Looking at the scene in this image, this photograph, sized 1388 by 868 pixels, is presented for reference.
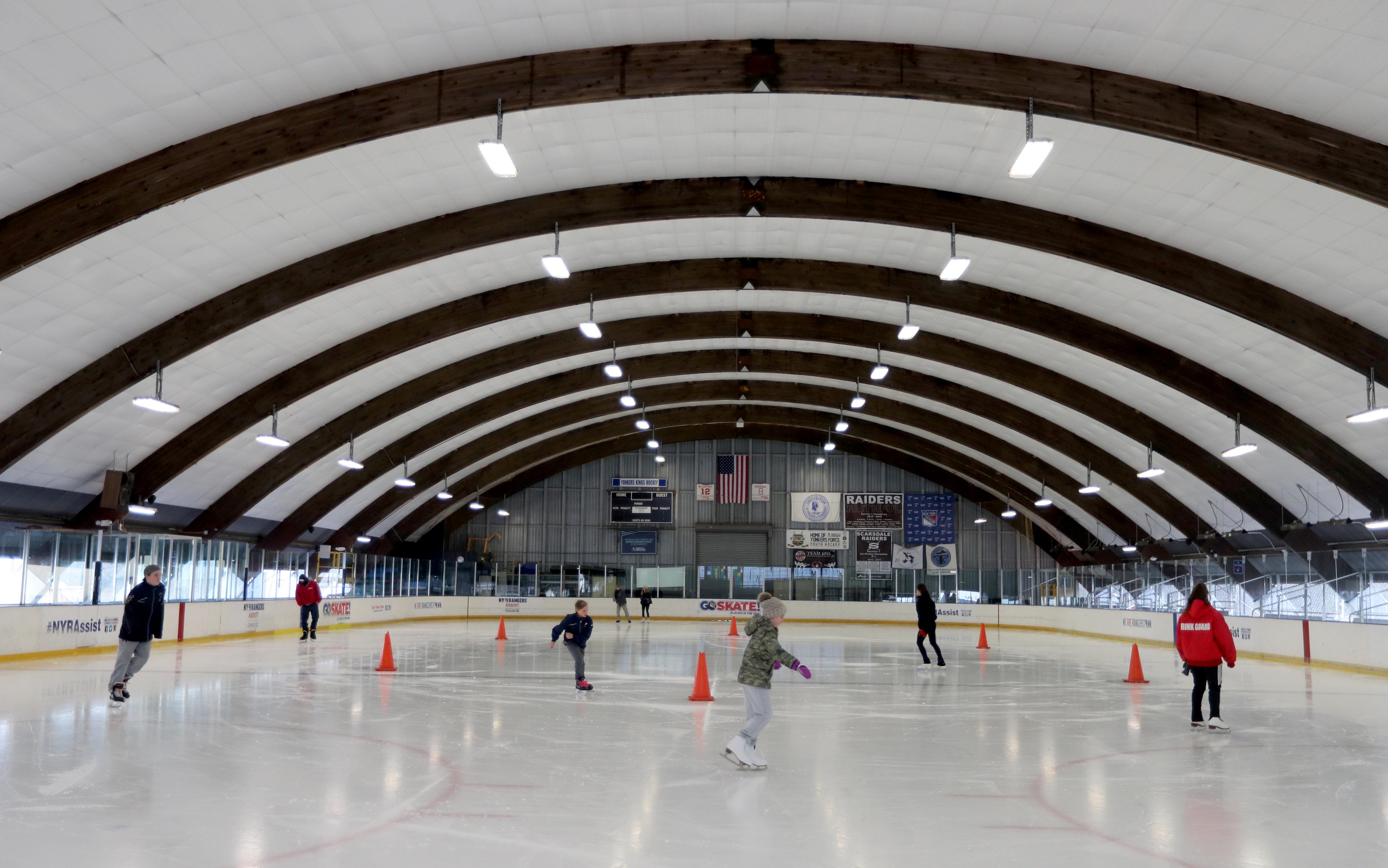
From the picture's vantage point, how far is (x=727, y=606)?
45.3 m

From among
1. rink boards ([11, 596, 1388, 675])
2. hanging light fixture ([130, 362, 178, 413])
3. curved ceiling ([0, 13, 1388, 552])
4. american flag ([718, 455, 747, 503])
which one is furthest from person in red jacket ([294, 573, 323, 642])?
american flag ([718, 455, 747, 503])

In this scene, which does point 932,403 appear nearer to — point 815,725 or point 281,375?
point 281,375

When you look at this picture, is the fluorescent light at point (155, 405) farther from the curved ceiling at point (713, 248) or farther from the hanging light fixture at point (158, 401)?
the curved ceiling at point (713, 248)

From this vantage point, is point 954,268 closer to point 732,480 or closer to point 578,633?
point 578,633

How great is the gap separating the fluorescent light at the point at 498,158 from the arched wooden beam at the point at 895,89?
1115 millimetres

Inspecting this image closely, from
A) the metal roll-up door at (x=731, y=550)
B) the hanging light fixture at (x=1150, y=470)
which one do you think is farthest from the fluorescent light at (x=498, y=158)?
the metal roll-up door at (x=731, y=550)

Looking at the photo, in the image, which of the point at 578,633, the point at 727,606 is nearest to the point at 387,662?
the point at 578,633

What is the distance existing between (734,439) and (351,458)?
73.3 feet

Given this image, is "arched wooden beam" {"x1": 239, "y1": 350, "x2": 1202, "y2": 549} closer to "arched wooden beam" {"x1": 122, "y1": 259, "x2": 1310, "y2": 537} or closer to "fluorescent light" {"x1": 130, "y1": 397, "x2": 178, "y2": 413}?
"arched wooden beam" {"x1": 122, "y1": 259, "x2": 1310, "y2": 537}

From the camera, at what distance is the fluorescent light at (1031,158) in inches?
406

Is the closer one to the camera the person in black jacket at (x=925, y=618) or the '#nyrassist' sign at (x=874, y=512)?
the person in black jacket at (x=925, y=618)

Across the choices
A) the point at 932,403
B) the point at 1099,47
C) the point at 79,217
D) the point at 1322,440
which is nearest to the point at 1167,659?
the point at 1322,440

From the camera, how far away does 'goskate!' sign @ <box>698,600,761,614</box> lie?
45156 mm

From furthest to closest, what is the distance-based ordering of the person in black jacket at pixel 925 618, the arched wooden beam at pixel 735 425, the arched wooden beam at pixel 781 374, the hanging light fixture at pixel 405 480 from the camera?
the arched wooden beam at pixel 735 425 < the hanging light fixture at pixel 405 480 < the arched wooden beam at pixel 781 374 < the person in black jacket at pixel 925 618
